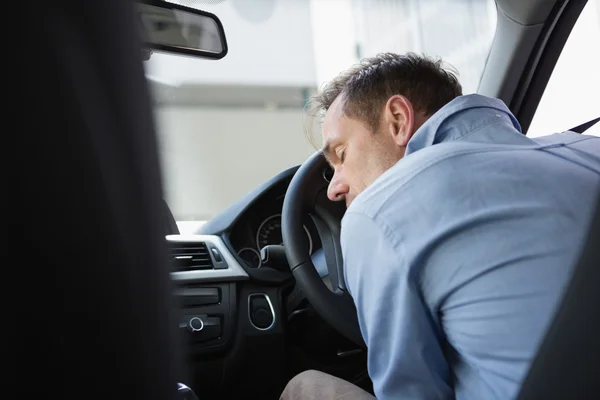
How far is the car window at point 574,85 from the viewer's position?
7.05 feet

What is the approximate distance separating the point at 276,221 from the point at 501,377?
1348mm

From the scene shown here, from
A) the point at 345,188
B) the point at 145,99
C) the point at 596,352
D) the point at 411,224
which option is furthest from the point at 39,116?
the point at 345,188

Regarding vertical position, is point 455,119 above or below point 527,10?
below

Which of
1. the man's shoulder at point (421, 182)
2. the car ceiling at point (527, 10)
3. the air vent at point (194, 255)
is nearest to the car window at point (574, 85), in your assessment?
the car ceiling at point (527, 10)

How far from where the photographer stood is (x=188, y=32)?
1.63 m

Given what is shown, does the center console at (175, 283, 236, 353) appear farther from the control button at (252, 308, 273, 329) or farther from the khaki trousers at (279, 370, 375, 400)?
the khaki trousers at (279, 370, 375, 400)

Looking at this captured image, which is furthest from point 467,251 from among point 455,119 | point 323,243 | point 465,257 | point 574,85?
point 574,85

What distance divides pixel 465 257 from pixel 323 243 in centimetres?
101

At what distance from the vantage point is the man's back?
847 mm

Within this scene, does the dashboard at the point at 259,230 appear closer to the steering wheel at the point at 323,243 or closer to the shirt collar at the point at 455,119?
the steering wheel at the point at 323,243

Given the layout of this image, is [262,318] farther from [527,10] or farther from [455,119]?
[527,10]

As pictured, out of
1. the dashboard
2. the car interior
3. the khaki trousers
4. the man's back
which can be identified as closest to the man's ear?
the man's back

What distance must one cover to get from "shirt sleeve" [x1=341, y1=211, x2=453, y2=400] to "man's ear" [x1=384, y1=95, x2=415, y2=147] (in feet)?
1.47

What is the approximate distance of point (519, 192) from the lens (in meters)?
0.89
